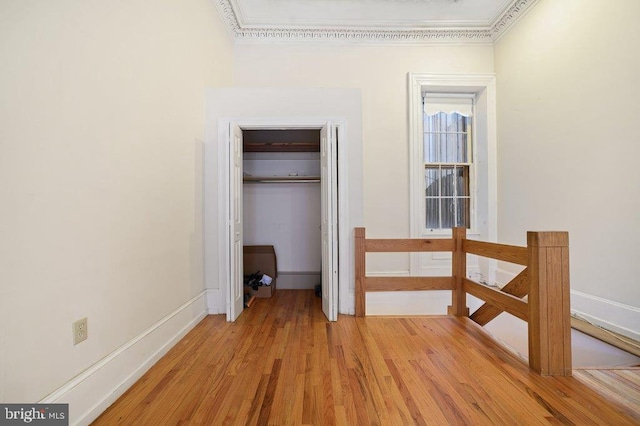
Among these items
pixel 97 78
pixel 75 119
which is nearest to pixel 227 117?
pixel 97 78

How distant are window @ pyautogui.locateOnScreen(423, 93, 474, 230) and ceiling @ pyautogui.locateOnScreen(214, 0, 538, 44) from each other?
2.96 feet

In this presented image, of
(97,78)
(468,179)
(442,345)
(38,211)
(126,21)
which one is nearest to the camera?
(38,211)

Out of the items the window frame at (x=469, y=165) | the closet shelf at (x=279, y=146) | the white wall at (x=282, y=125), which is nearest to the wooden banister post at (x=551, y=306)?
the white wall at (x=282, y=125)

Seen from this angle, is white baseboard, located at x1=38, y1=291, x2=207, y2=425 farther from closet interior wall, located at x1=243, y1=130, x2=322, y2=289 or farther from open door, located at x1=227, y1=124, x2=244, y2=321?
closet interior wall, located at x1=243, y1=130, x2=322, y2=289

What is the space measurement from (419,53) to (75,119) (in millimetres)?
4020

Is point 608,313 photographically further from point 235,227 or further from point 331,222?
point 235,227

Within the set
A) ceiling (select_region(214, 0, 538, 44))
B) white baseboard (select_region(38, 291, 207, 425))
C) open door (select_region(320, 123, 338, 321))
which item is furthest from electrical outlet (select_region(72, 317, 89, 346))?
ceiling (select_region(214, 0, 538, 44))

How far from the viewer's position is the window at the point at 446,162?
407 centimetres

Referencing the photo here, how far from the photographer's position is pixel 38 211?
122cm

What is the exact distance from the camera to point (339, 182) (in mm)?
2906

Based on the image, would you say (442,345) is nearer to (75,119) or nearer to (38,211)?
(38,211)

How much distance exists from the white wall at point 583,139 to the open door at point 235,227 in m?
3.44

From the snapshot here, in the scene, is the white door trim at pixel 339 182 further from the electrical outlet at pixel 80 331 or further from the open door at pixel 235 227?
the electrical outlet at pixel 80 331

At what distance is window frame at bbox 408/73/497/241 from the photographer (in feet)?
12.3
